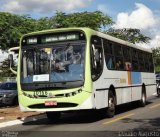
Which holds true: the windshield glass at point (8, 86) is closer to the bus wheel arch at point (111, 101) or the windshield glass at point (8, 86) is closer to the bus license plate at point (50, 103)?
the bus wheel arch at point (111, 101)

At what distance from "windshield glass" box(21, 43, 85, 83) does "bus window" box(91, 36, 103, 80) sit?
460 millimetres

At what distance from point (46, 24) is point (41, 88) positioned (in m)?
15.8

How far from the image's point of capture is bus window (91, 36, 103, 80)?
16.0m

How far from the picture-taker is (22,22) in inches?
1032

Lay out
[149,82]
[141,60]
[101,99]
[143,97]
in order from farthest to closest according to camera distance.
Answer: [149,82], [141,60], [143,97], [101,99]

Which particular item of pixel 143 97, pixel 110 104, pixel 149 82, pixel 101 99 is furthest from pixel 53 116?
pixel 149 82

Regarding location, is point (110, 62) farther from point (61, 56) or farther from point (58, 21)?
point (58, 21)

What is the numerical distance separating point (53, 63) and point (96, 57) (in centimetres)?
150

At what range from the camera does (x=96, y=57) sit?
16.3 m

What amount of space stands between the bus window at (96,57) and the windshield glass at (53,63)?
1.51 ft

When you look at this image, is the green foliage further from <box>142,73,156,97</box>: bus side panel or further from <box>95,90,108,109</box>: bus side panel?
<box>95,90,108,109</box>: bus side panel

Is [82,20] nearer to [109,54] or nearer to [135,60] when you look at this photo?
[135,60]

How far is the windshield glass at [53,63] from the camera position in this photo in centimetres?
1568

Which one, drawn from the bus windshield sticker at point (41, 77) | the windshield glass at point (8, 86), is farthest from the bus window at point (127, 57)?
the windshield glass at point (8, 86)
